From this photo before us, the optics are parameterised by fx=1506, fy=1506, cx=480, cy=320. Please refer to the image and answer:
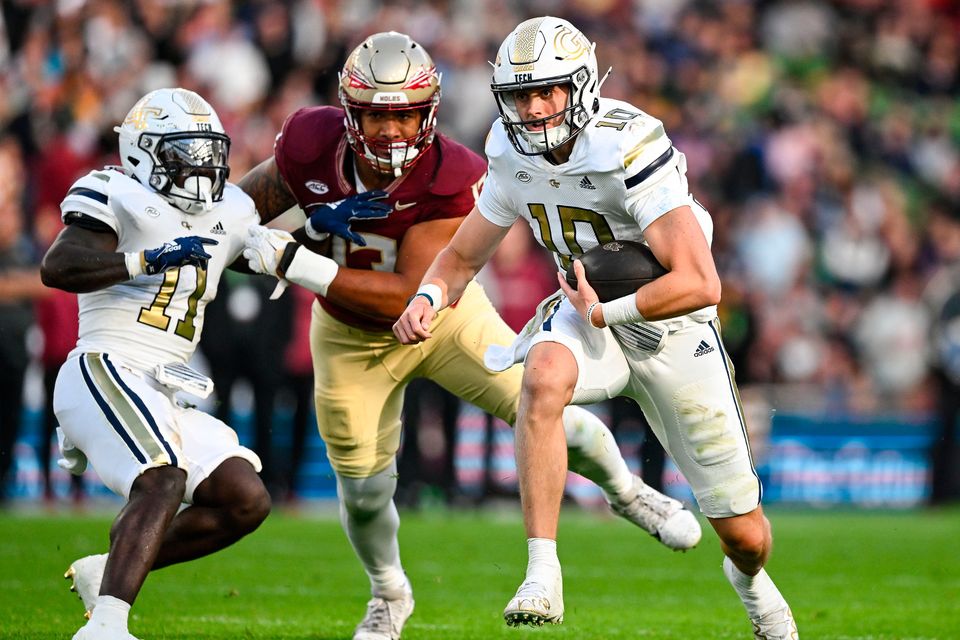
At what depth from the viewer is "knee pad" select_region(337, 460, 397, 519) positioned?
19.0ft

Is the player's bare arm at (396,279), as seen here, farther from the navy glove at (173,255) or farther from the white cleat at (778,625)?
the white cleat at (778,625)

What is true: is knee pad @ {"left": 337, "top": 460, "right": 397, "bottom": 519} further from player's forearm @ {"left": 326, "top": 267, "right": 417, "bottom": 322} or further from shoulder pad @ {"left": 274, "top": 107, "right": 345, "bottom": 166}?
shoulder pad @ {"left": 274, "top": 107, "right": 345, "bottom": 166}

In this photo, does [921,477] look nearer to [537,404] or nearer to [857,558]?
[857,558]

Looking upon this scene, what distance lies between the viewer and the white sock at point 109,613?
4523 mm

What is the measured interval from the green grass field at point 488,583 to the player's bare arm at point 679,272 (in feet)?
5.36

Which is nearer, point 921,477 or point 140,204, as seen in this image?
point 140,204

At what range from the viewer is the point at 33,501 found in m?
10.5

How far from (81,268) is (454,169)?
145cm

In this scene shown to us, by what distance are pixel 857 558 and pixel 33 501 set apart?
5.59 m

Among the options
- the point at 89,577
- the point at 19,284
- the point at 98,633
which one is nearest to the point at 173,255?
the point at 89,577

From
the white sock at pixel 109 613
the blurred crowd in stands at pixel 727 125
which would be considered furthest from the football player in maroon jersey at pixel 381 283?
the blurred crowd in stands at pixel 727 125

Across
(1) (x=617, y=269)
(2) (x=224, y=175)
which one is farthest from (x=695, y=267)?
(2) (x=224, y=175)

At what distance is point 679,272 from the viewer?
4.61 meters

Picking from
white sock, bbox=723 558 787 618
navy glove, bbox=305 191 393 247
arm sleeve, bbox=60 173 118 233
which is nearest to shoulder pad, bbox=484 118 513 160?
navy glove, bbox=305 191 393 247
